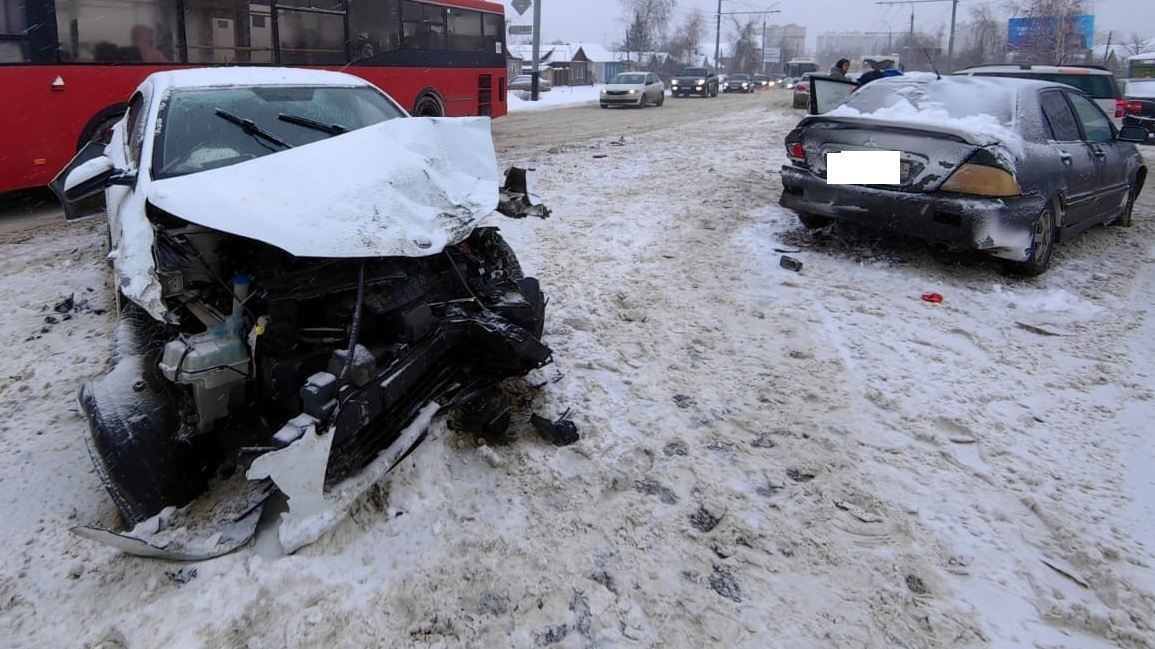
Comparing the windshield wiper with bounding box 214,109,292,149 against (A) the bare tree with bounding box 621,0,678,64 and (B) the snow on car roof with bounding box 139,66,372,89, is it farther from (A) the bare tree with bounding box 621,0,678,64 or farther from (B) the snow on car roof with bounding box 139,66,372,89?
(A) the bare tree with bounding box 621,0,678,64

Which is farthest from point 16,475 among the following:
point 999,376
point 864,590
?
point 999,376

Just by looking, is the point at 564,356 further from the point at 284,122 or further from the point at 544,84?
the point at 544,84

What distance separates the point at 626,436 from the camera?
139 inches

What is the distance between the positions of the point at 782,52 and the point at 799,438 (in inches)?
4069

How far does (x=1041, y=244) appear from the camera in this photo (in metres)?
5.66

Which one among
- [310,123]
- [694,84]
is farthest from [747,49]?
[310,123]

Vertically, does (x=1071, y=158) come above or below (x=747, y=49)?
below

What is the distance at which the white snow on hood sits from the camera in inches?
111

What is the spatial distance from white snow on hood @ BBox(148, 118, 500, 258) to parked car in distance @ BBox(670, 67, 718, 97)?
3422cm

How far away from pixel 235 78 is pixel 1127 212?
8.84 meters

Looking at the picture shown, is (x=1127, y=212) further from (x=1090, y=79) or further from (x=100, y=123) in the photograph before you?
(x=100, y=123)

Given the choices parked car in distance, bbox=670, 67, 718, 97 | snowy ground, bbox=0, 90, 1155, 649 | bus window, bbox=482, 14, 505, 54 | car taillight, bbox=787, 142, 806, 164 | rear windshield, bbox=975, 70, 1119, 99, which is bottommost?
snowy ground, bbox=0, 90, 1155, 649

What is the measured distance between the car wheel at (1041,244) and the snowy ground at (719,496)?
134 mm

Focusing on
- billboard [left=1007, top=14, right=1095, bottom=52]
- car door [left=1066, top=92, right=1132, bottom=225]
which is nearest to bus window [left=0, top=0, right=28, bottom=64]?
car door [left=1066, top=92, right=1132, bottom=225]
